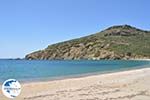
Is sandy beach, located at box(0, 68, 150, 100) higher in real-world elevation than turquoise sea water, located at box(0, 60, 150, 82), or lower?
lower

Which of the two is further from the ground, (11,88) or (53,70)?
(53,70)

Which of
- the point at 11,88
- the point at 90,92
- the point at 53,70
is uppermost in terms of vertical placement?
the point at 53,70

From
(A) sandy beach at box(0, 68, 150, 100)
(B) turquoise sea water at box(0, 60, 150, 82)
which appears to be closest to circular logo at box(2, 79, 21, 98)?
(A) sandy beach at box(0, 68, 150, 100)

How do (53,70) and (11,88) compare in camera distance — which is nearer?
(11,88)

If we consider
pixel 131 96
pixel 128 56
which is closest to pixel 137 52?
pixel 128 56

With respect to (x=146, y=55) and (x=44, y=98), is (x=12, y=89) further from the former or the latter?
(x=146, y=55)

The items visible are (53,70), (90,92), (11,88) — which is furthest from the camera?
(53,70)

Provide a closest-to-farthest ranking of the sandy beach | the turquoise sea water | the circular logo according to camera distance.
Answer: the circular logo < the sandy beach < the turquoise sea water

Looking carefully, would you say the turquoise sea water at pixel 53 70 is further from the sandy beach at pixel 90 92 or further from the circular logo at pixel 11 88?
the circular logo at pixel 11 88

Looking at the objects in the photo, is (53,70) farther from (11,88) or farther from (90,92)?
(11,88)

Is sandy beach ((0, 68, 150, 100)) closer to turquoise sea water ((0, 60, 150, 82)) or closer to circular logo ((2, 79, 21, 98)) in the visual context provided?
circular logo ((2, 79, 21, 98))

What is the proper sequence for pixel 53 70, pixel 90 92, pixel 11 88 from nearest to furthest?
1. pixel 11 88
2. pixel 90 92
3. pixel 53 70

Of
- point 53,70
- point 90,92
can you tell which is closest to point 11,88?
point 90,92

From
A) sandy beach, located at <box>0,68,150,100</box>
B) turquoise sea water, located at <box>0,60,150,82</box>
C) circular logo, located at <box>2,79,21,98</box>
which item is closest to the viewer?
circular logo, located at <box>2,79,21,98</box>
